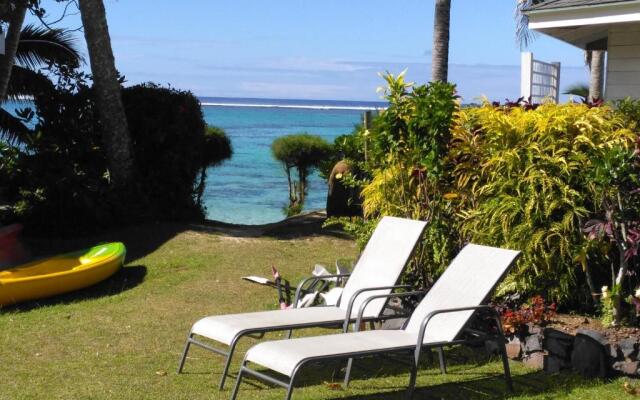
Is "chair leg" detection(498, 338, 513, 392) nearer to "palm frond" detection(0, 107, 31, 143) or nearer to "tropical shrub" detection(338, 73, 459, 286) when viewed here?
"tropical shrub" detection(338, 73, 459, 286)

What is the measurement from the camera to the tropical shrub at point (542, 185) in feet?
27.6

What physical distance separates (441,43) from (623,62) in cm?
512

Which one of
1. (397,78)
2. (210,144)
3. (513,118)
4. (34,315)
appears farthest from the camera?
(210,144)

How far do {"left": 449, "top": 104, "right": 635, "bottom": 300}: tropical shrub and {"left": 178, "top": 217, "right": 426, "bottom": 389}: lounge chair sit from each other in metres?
0.96

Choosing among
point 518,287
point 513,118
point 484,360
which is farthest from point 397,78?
point 484,360

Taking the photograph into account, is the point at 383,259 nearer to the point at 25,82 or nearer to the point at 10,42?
the point at 10,42

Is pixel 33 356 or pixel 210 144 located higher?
pixel 210 144

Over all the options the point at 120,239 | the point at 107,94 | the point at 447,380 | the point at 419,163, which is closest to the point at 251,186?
the point at 107,94

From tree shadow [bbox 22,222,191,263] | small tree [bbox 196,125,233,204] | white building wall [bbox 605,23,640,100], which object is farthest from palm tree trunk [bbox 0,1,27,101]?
white building wall [bbox 605,23,640,100]

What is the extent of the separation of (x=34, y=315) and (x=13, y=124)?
7972mm

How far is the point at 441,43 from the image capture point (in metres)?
16.8

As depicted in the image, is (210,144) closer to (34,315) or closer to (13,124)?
(13,124)

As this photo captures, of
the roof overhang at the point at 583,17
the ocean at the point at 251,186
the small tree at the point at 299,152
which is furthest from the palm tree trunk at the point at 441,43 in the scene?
the small tree at the point at 299,152

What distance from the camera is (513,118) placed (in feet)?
29.5
